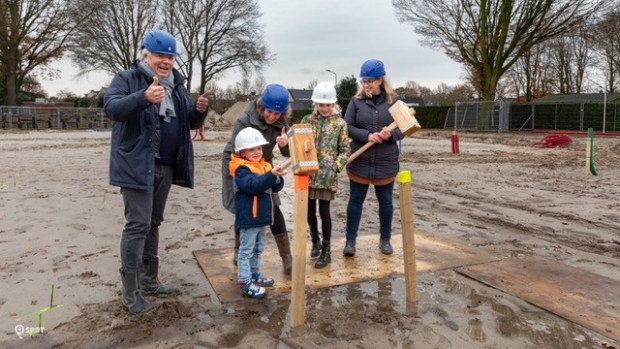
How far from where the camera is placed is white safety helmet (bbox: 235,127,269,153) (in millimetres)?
3520

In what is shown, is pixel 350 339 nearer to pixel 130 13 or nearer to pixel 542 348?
Answer: pixel 542 348

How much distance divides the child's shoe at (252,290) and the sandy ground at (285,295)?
0.15ft

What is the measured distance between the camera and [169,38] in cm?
324

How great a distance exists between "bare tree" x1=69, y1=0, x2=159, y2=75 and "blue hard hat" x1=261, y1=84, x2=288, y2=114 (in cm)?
3093

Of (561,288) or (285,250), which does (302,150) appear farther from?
(561,288)

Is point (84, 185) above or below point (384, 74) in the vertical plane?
below

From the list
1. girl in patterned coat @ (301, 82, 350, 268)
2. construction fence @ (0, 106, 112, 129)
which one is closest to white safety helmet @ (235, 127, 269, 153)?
girl in patterned coat @ (301, 82, 350, 268)

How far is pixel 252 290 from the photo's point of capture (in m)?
3.56

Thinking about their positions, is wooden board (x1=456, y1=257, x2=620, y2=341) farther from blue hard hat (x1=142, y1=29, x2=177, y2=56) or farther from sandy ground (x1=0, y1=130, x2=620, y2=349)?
blue hard hat (x1=142, y1=29, x2=177, y2=56)

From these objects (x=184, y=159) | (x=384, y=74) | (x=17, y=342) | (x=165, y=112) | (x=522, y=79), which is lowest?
(x=17, y=342)

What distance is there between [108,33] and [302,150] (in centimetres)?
3484

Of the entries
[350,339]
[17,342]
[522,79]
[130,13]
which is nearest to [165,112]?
[17,342]

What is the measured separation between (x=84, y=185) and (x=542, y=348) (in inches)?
322

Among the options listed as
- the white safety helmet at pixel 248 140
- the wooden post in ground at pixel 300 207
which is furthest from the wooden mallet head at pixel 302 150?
the white safety helmet at pixel 248 140
